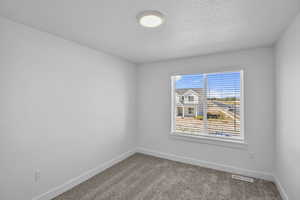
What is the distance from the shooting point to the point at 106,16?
170cm

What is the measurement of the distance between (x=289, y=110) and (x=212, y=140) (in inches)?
57.4

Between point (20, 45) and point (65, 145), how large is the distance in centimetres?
154

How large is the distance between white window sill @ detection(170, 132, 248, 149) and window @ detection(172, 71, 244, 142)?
3cm

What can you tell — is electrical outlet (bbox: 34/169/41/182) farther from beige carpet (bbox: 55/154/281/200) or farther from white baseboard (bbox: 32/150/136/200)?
beige carpet (bbox: 55/154/281/200)

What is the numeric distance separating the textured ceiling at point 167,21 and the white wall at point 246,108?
40cm

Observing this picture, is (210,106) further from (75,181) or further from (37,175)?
(37,175)

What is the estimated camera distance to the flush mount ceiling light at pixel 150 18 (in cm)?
160

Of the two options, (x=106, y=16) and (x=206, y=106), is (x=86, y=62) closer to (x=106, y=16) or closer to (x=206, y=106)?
(x=106, y=16)

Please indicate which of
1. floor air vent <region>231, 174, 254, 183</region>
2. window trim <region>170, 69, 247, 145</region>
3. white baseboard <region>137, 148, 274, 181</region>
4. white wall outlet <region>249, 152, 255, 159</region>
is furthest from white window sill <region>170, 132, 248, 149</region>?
floor air vent <region>231, 174, 254, 183</region>

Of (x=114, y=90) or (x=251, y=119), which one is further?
(x=114, y=90)

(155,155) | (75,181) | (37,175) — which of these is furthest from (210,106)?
(37,175)

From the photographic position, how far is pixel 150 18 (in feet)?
5.50

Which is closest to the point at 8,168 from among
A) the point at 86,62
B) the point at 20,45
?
the point at 20,45

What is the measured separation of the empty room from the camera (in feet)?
5.53
